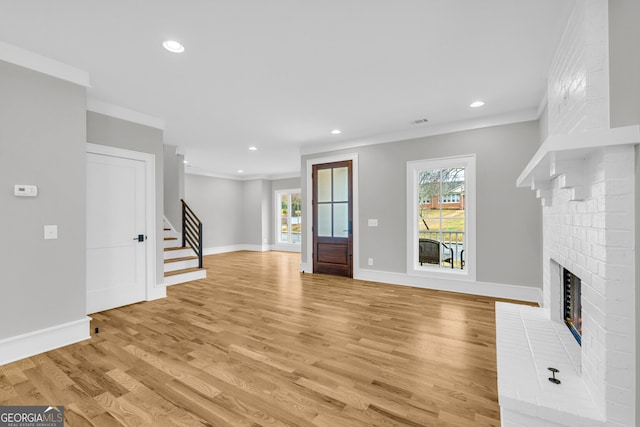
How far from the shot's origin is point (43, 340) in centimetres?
259

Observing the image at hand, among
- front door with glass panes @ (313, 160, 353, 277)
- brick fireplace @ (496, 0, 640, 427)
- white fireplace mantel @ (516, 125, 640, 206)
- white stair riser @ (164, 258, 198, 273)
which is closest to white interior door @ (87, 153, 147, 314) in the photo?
white stair riser @ (164, 258, 198, 273)

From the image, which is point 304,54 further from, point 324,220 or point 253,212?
point 253,212

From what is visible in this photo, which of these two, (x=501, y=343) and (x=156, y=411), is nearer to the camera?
(x=156, y=411)

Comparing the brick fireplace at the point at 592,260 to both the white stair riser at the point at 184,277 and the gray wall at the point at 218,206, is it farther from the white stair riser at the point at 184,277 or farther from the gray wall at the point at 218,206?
the gray wall at the point at 218,206

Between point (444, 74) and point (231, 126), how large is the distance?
3.21m

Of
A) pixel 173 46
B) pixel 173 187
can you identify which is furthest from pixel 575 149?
pixel 173 187

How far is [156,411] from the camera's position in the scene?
1742 millimetres

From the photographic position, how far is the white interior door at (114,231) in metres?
3.53

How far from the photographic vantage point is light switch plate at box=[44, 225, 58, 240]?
2650 mm

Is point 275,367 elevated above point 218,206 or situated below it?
below

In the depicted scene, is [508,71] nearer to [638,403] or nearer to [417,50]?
[417,50]

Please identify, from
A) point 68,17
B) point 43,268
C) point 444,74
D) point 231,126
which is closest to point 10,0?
point 68,17

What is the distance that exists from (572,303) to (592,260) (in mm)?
916

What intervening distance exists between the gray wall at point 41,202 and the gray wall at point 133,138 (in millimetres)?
723
